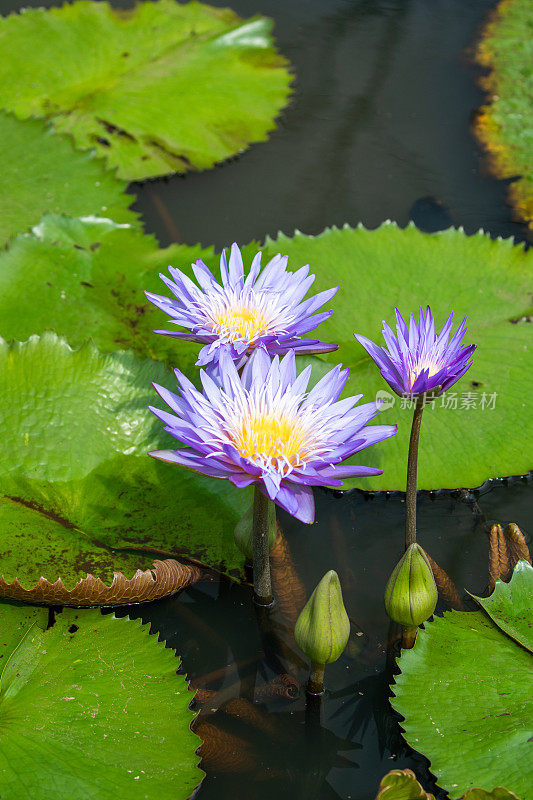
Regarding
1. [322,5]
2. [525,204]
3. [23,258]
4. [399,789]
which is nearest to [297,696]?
[399,789]

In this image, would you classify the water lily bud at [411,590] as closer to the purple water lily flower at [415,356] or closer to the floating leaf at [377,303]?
the purple water lily flower at [415,356]

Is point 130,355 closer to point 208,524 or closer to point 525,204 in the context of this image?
point 208,524

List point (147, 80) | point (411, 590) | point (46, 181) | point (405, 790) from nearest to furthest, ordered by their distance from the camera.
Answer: point (405, 790), point (411, 590), point (46, 181), point (147, 80)

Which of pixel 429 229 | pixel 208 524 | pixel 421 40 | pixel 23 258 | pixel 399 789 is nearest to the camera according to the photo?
pixel 399 789

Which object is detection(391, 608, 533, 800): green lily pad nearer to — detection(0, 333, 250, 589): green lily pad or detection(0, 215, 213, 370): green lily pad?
detection(0, 333, 250, 589): green lily pad

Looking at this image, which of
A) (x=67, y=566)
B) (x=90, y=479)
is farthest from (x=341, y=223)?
(x=67, y=566)

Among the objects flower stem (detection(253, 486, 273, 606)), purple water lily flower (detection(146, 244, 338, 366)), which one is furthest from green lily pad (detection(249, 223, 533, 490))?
purple water lily flower (detection(146, 244, 338, 366))

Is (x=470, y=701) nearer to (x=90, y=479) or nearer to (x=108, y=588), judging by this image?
(x=108, y=588)

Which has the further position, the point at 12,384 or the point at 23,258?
A: the point at 23,258
